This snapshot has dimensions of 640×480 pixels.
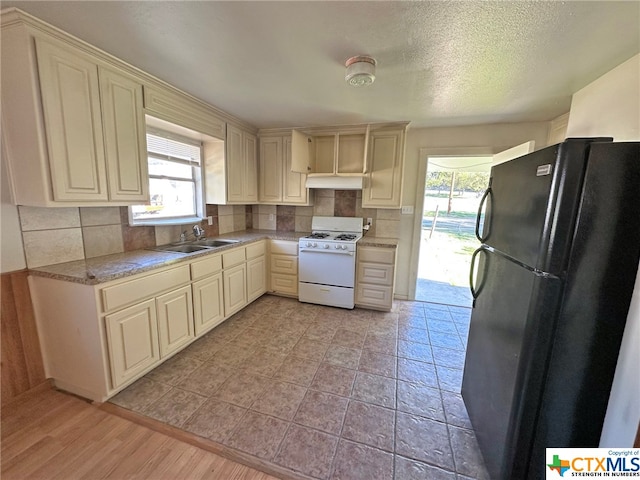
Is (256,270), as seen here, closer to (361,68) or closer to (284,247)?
Answer: (284,247)

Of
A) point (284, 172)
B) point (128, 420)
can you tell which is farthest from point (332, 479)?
point (284, 172)

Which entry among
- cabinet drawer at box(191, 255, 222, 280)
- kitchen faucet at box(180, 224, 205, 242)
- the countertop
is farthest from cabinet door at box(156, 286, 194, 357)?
kitchen faucet at box(180, 224, 205, 242)

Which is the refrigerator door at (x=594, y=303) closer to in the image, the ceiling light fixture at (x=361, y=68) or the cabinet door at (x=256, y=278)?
the ceiling light fixture at (x=361, y=68)

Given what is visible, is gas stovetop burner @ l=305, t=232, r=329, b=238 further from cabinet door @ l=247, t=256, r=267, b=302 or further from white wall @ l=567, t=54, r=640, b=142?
white wall @ l=567, t=54, r=640, b=142

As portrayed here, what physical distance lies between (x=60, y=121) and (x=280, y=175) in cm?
234

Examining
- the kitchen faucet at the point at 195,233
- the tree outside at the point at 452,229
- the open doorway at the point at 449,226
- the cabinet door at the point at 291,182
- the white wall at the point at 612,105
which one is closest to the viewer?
the white wall at the point at 612,105

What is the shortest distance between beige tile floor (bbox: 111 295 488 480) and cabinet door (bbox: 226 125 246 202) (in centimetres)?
160

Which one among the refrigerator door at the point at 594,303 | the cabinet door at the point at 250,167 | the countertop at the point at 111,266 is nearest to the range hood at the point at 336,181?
the cabinet door at the point at 250,167

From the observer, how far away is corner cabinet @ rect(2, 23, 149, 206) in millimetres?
1458

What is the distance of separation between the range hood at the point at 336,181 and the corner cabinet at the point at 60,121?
2.06m

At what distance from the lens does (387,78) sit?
1.98 metres

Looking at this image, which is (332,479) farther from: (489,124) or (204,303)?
(489,124)

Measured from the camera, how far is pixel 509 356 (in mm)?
1181

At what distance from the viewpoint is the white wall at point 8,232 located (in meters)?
1.58
